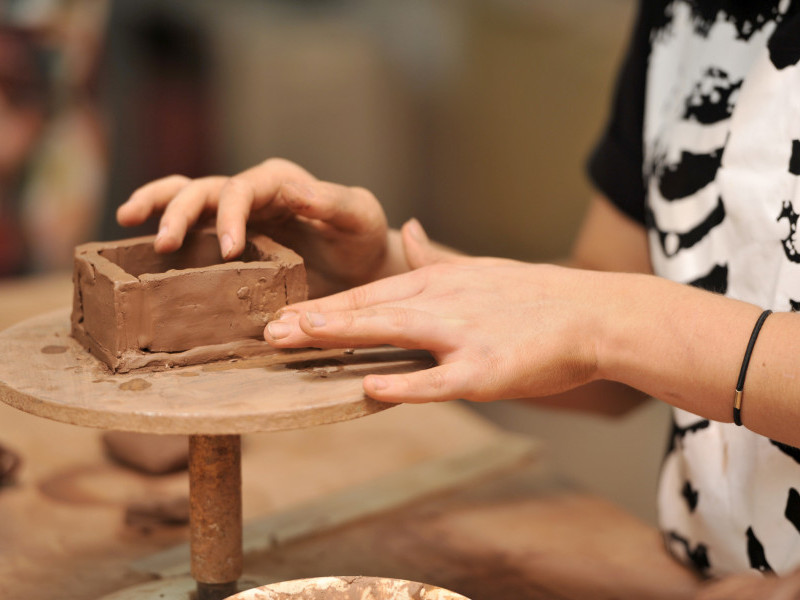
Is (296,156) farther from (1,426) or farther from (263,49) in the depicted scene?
(1,426)

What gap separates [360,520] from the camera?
125cm

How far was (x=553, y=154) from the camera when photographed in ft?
10.00

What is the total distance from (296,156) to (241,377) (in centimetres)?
279

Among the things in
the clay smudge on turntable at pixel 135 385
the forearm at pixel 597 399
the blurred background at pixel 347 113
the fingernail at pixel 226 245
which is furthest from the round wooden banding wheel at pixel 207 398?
the blurred background at pixel 347 113

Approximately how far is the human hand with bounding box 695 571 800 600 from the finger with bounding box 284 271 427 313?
1.37 feet

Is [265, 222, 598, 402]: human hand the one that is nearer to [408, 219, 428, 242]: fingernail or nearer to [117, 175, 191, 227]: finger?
[408, 219, 428, 242]: fingernail

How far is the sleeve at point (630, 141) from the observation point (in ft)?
4.32

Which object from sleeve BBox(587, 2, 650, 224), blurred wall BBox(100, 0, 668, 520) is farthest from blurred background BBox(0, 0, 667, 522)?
sleeve BBox(587, 2, 650, 224)

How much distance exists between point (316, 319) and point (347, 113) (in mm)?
2886

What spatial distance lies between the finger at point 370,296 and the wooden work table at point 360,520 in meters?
0.40

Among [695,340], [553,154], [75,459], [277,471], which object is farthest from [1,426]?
[553,154]

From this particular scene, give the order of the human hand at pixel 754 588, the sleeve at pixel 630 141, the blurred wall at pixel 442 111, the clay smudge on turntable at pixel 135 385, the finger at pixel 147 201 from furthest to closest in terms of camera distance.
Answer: the blurred wall at pixel 442 111 < the sleeve at pixel 630 141 < the finger at pixel 147 201 < the clay smudge on turntable at pixel 135 385 < the human hand at pixel 754 588

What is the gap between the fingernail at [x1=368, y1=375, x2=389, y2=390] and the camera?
2.48 ft

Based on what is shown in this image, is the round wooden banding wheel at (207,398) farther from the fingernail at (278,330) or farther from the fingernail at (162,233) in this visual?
the fingernail at (162,233)
